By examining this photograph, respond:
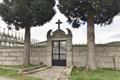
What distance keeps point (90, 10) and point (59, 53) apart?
4.65 metres

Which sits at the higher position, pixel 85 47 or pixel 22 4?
pixel 22 4

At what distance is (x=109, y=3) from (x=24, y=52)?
7.43m

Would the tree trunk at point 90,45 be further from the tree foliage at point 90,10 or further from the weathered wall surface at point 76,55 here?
the weathered wall surface at point 76,55

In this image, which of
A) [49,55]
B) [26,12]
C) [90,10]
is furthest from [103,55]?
[26,12]

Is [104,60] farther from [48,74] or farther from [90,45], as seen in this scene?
[48,74]

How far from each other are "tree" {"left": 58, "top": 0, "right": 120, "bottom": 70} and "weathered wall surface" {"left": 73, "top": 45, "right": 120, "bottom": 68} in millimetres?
1027

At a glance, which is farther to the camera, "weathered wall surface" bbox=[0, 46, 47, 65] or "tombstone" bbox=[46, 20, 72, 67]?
"weathered wall surface" bbox=[0, 46, 47, 65]

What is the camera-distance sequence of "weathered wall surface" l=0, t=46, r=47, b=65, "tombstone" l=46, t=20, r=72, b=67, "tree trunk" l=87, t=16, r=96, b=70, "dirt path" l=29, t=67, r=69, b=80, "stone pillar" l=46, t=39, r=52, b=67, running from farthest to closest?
1. "weathered wall surface" l=0, t=46, r=47, b=65
2. "stone pillar" l=46, t=39, r=52, b=67
3. "tombstone" l=46, t=20, r=72, b=67
4. "tree trunk" l=87, t=16, r=96, b=70
5. "dirt path" l=29, t=67, r=69, b=80

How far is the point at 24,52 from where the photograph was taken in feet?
61.6

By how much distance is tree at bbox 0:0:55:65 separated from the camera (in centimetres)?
1723

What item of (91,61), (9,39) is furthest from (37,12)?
(9,39)

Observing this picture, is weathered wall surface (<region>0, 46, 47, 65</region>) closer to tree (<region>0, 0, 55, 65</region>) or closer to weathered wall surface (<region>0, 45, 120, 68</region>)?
weathered wall surface (<region>0, 45, 120, 68</region>)

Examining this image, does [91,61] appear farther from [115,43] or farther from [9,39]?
[9,39]

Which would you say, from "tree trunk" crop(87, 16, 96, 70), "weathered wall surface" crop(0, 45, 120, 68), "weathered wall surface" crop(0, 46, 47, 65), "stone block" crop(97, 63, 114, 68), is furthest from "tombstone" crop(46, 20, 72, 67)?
"stone block" crop(97, 63, 114, 68)
